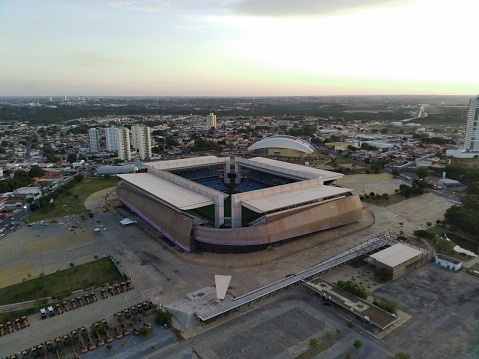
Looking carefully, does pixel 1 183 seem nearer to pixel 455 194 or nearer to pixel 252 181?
pixel 252 181

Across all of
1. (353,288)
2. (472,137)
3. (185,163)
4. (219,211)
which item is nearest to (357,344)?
(353,288)

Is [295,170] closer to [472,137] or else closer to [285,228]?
[285,228]

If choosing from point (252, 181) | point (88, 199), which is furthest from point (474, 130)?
point (88, 199)

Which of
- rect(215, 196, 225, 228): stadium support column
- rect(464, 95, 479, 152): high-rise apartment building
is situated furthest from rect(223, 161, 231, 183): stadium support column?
rect(464, 95, 479, 152): high-rise apartment building

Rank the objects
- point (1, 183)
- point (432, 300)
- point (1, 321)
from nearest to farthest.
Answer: point (1, 321), point (432, 300), point (1, 183)

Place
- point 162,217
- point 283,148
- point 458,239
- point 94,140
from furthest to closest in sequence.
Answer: point 94,140 < point 283,148 < point 458,239 < point 162,217

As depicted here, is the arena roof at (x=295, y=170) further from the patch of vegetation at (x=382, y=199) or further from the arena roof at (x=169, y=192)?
the arena roof at (x=169, y=192)
